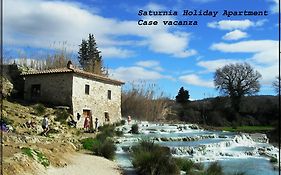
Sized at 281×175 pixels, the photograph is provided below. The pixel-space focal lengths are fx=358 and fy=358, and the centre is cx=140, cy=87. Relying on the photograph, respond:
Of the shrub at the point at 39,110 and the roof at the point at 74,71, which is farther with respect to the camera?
the roof at the point at 74,71

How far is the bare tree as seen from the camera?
5058 centimetres

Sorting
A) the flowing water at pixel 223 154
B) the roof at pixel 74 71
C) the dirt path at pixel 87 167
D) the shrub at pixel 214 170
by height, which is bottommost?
the flowing water at pixel 223 154

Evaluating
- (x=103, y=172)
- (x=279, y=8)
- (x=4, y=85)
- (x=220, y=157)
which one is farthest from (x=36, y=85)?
(x=279, y=8)

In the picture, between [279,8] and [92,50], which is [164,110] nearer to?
[92,50]

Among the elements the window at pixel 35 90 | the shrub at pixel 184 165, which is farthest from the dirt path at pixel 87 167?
the window at pixel 35 90

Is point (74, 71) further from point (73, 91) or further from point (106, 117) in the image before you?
point (106, 117)

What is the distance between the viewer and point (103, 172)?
443 inches

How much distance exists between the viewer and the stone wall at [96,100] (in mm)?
26516

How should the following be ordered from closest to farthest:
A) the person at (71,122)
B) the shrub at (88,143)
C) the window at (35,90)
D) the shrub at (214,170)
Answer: the shrub at (214,170) → the shrub at (88,143) → the person at (71,122) → the window at (35,90)

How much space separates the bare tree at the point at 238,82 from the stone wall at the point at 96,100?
23.5 metres

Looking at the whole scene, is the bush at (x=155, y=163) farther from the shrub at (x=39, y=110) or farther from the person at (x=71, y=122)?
the person at (x=71, y=122)

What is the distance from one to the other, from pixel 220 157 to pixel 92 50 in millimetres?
39390

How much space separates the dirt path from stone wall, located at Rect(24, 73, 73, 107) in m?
12.9

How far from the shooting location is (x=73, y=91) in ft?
85.9
